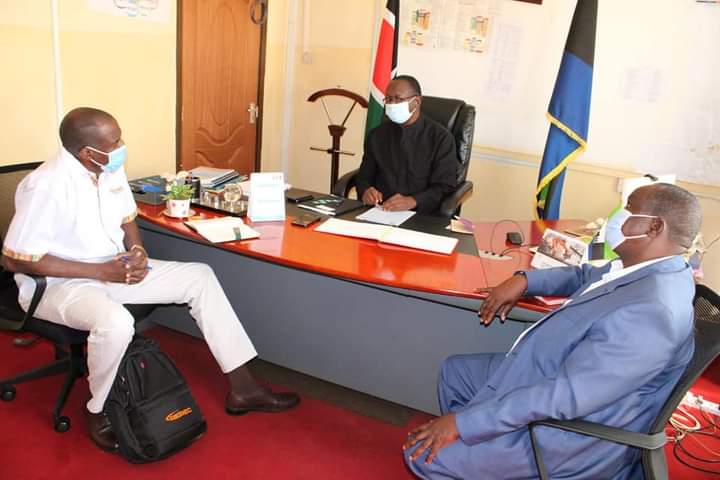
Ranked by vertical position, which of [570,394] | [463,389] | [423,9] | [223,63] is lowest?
[463,389]

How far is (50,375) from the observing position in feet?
7.85

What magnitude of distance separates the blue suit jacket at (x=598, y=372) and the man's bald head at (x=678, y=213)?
0.06 m

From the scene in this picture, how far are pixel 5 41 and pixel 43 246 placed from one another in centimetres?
123

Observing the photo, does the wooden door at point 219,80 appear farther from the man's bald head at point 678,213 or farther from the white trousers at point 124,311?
the man's bald head at point 678,213

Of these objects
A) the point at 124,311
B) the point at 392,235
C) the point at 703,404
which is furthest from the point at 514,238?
the point at 124,311

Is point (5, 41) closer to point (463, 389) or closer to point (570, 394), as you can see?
point (463, 389)

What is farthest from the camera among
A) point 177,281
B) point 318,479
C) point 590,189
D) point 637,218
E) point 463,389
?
point 590,189

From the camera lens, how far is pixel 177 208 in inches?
98.7

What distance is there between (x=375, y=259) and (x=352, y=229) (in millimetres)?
320

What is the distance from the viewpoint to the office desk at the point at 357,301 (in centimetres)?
211

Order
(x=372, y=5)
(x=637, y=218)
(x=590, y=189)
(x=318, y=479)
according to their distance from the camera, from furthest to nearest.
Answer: (x=372, y=5) < (x=590, y=189) < (x=318, y=479) < (x=637, y=218)

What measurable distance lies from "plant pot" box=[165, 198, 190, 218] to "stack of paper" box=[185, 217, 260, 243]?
70 mm

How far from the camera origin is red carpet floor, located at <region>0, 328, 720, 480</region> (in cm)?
206

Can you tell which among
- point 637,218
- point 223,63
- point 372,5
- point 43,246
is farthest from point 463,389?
point 372,5
